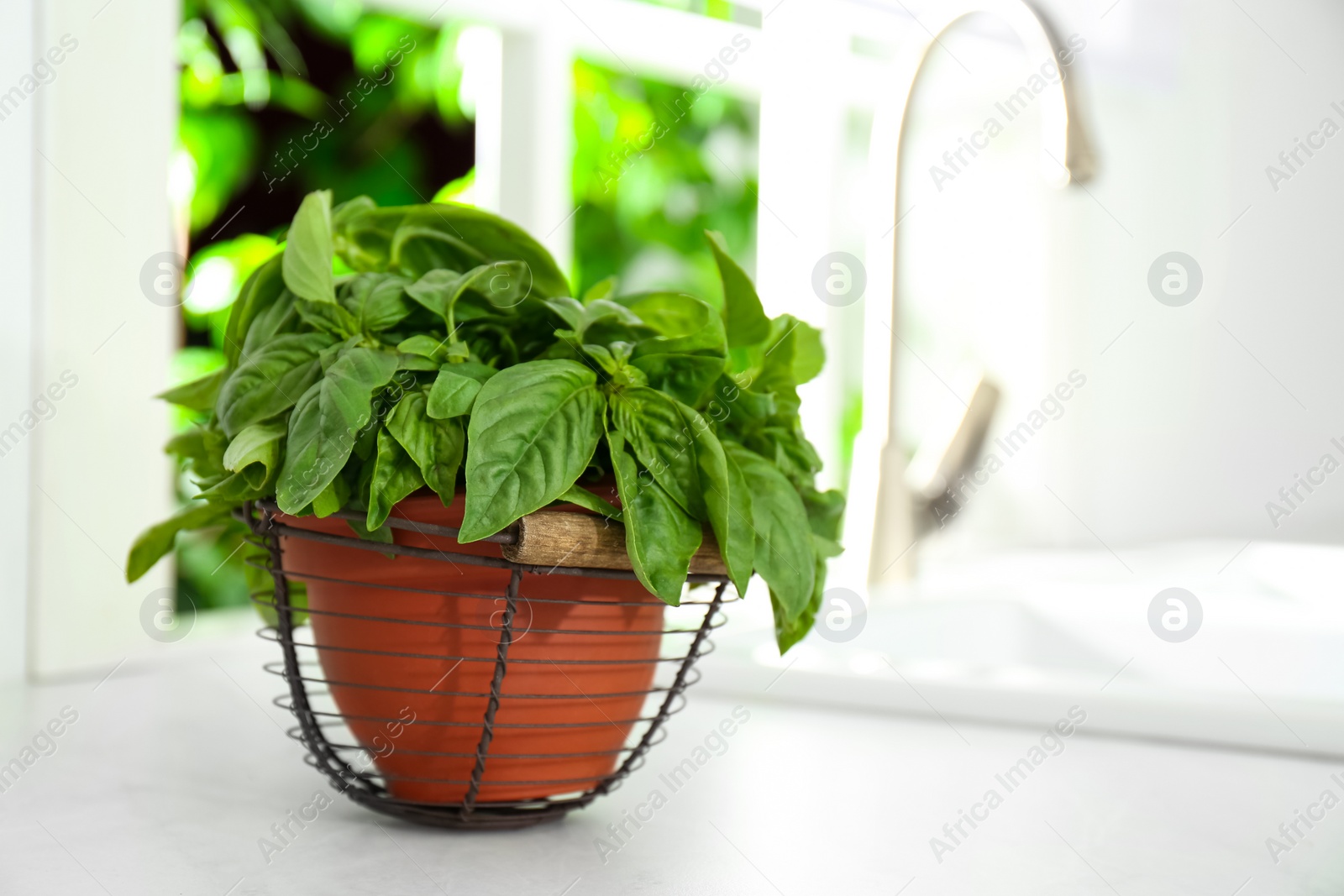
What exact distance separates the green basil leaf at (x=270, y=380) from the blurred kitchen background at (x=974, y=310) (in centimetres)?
45

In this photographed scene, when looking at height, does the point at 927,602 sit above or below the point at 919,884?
below

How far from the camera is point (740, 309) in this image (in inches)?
20.4

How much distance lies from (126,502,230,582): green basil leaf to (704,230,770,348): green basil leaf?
10.7 inches

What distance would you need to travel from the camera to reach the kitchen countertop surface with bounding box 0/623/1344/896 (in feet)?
1.57

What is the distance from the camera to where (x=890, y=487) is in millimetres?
975

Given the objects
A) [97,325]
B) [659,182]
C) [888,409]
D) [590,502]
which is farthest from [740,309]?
[659,182]

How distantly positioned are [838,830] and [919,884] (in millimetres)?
77

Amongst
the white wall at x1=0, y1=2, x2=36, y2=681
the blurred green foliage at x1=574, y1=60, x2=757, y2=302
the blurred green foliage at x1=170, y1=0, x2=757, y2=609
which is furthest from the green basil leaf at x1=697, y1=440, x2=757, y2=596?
the blurred green foliage at x1=574, y1=60, x2=757, y2=302

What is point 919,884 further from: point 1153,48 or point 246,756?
point 1153,48

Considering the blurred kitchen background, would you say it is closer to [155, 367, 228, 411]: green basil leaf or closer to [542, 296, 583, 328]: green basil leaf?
[155, 367, 228, 411]: green basil leaf

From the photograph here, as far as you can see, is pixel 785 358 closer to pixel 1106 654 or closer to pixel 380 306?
pixel 380 306

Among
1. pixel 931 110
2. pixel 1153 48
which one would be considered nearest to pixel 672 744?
pixel 1153 48

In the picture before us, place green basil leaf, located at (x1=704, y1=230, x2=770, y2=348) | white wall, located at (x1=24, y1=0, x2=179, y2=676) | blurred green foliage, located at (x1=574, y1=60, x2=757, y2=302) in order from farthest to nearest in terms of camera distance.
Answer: blurred green foliage, located at (x1=574, y1=60, x2=757, y2=302) → white wall, located at (x1=24, y1=0, x2=179, y2=676) → green basil leaf, located at (x1=704, y1=230, x2=770, y2=348)

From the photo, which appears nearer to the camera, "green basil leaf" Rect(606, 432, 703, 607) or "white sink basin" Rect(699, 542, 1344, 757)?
"green basil leaf" Rect(606, 432, 703, 607)
